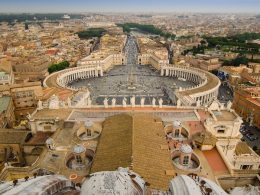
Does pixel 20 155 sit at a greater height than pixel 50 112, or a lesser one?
lesser

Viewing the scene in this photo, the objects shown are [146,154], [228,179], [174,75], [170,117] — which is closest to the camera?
[146,154]

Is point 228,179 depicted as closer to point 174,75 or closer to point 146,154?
point 146,154

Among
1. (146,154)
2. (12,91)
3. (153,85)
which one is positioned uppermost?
(146,154)

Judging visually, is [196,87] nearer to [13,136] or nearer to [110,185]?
[13,136]

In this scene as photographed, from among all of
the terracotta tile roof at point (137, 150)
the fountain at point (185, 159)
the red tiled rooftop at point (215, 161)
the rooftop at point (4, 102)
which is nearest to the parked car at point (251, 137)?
the red tiled rooftop at point (215, 161)

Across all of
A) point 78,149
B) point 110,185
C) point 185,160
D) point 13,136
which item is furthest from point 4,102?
point 110,185

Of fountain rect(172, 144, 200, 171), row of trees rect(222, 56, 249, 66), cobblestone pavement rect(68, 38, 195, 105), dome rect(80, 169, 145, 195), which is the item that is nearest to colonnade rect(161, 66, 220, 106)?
cobblestone pavement rect(68, 38, 195, 105)

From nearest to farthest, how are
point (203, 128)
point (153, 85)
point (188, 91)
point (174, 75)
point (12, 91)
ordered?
1. point (203, 128)
2. point (12, 91)
3. point (188, 91)
4. point (153, 85)
5. point (174, 75)

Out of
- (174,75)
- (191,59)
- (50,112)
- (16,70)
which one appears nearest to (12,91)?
(50,112)
